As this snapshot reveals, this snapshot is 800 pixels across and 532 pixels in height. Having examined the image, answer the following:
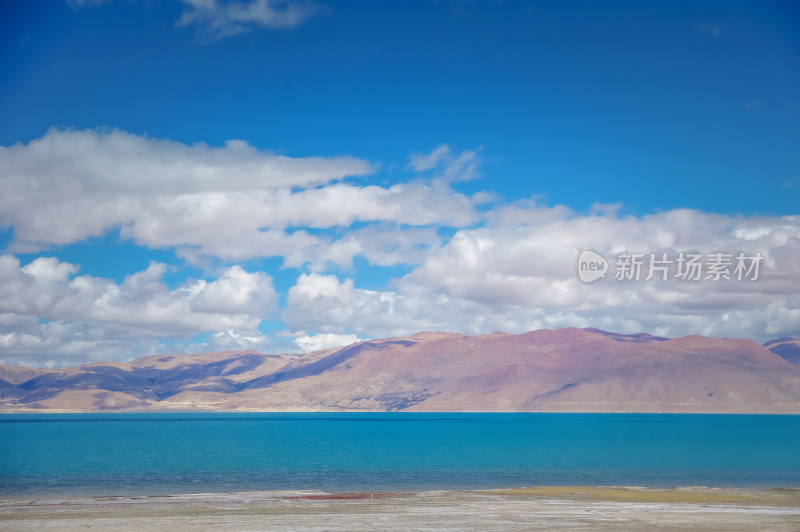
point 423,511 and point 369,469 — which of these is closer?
point 423,511

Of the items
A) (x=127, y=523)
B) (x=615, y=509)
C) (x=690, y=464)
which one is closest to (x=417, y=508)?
(x=615, y=509)

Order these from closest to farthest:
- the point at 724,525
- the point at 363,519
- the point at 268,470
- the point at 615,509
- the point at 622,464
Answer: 1. the point at 724,525
2. the point at 363,519
3. the point at 615,509
4. the point at 268,470
5. the point at 622,464

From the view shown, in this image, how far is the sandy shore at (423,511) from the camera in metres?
33.4

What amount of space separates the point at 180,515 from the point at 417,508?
13.0m

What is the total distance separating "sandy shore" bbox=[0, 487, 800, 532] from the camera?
33.4 m

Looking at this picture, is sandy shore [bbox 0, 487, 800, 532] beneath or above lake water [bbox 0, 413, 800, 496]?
above

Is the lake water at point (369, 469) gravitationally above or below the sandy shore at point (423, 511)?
below

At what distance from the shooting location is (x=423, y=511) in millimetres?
38094

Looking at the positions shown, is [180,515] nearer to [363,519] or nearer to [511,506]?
[363,519]

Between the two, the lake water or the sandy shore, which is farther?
the lake water

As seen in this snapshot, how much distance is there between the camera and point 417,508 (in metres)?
39.4

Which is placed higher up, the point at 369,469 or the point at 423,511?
the point at 423,511

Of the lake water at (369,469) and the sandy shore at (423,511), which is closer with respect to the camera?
the sandy shore at (423,511)

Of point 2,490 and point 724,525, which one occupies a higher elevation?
point 724,525
